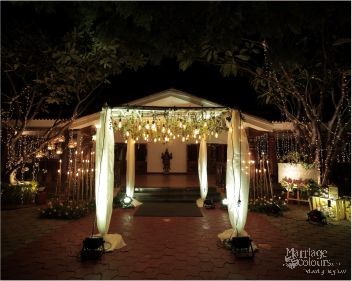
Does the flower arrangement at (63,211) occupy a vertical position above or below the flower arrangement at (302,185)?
below

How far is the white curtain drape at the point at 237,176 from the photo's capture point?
5961mm

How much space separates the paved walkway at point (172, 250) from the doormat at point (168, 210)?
1.57 feet

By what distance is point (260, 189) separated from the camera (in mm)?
10414

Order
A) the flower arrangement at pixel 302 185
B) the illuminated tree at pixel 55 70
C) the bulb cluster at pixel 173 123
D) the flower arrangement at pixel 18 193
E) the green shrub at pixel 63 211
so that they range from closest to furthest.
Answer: the illuminated tree at pixel 55 70 → the bulb cluster at pixel 173 123 → the green shrub at pixel 63 211 → the flower arrangement at pixel 302 185 → the flower arrangement at pixel 18 193

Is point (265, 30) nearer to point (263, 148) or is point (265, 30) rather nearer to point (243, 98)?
point (263, 148)

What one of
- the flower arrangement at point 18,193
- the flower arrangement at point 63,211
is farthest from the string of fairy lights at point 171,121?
the flower arrangement at point 18,193

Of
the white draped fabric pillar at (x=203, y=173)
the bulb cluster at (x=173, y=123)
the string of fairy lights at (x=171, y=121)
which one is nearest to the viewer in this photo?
the string of fairy lights at (x=171, y=121)

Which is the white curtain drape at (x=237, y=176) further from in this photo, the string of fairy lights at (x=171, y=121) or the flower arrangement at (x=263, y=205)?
the flower arrangement at (x=263, y=205)

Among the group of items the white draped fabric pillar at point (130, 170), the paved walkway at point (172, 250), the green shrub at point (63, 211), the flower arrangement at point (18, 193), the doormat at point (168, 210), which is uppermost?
the white draped fabric pillar at point (130, 170)

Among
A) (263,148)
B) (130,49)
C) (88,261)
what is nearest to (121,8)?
(130,49)

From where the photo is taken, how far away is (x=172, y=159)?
18.9 meters

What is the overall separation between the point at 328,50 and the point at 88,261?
Answer: 6.53 meters

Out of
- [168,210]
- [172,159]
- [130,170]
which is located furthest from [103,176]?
[172,159]

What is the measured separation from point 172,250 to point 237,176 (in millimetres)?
2068
